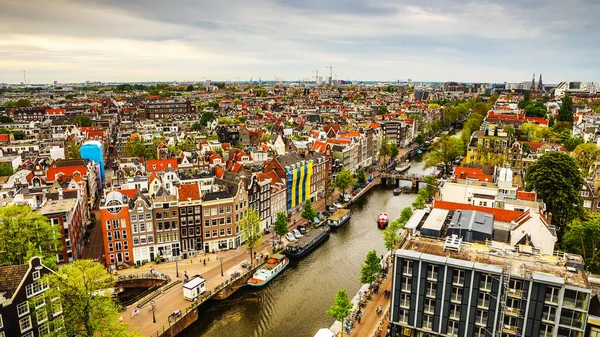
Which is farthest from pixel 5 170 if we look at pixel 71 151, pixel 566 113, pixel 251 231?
pixel 566 113

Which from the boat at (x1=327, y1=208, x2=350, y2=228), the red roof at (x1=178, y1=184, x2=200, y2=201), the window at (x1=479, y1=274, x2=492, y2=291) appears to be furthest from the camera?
the boat at (x1=327, y1=208, x2=350, y2=228)

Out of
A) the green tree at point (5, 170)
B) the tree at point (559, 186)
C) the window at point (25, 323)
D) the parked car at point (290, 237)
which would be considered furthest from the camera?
the green tree at point (5, 170)

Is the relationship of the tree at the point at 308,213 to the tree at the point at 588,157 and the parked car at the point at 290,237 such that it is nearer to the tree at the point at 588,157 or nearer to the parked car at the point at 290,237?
the parked car at the point at 290,237

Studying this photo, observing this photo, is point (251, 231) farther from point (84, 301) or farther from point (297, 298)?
point (84, 301)

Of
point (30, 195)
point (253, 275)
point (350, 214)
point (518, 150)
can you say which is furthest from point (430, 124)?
point (30, 195)

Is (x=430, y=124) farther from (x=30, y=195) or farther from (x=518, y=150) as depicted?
(x=30, y=195)

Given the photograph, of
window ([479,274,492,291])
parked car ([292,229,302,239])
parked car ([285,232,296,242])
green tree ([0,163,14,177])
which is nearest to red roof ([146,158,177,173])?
green tree ([0,163,14,177])

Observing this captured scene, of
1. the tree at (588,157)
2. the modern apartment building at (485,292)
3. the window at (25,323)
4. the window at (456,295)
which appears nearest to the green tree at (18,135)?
the window at (25,323)

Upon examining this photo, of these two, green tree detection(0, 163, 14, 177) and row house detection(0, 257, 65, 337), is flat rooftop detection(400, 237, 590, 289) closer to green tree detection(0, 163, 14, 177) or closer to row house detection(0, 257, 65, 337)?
row house detection(0, 257, 65, 337)
